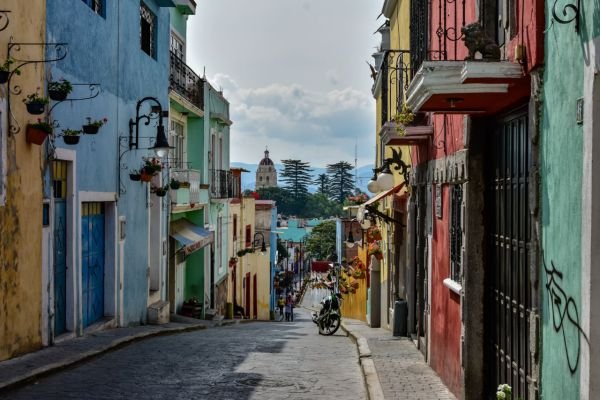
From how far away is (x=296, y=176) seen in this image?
166000 millimetres

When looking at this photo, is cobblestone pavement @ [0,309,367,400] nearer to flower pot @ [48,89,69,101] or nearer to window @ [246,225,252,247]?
flower pot @ [48,89,69,101]

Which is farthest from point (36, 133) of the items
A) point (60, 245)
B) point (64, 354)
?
point (64, 354)

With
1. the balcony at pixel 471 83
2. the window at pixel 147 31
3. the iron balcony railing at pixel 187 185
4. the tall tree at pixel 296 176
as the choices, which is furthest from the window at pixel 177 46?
the tall tree at pixel 296 176

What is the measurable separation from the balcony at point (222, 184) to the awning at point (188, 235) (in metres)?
3.09

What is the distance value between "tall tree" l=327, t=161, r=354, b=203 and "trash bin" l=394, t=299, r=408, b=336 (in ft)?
525

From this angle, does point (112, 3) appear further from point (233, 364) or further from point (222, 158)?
point (222, 158)

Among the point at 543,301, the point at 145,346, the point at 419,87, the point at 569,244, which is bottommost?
the point at 145,346

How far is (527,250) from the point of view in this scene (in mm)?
7098

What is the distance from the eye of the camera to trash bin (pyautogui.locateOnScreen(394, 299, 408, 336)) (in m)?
16.0

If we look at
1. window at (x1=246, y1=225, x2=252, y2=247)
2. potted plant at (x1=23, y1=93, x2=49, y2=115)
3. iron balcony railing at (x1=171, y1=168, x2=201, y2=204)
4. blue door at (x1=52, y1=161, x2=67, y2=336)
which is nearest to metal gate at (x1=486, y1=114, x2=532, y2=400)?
potted plant at (x1=23, y1=93, x2=49, y2=115)

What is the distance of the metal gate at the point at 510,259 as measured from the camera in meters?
7.19

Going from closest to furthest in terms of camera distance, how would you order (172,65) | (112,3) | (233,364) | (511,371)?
(511,371) < (233,364) < (112,3) < (172,65)

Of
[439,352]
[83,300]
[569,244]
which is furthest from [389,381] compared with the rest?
[83,300]

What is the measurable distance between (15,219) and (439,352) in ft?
19.1
